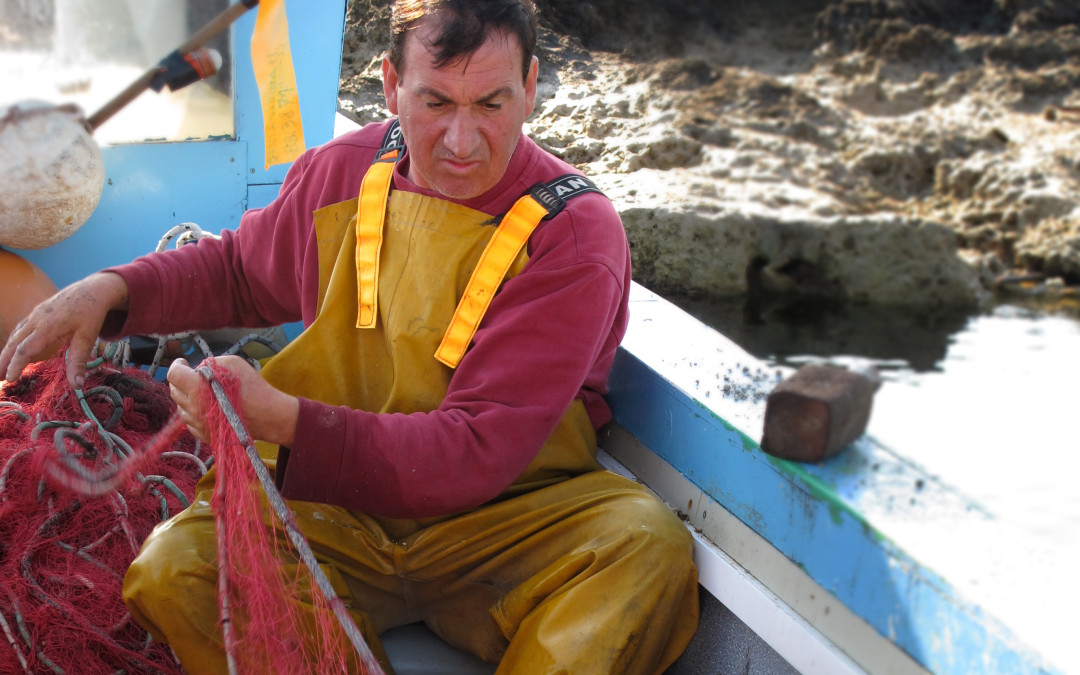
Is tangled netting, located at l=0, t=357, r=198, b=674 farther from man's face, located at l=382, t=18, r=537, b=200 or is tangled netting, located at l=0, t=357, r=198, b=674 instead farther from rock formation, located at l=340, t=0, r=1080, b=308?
rock formation, located at l=340, t=0, r=1080, b=308

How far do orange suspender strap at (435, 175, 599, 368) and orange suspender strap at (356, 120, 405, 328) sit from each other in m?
0.19

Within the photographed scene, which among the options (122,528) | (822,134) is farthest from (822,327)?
(822,134)

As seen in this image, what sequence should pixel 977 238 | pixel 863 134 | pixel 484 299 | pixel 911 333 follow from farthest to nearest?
pixel 863 134
pixel 977 238
pixel 911 333
pixel 484 299

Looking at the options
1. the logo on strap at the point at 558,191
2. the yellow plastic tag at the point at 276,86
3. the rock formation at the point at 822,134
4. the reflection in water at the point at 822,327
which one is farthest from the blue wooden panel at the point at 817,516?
the rock formation at the point at 822,134

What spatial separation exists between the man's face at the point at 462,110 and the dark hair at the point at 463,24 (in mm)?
16

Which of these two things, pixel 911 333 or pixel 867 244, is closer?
pixel 911 333

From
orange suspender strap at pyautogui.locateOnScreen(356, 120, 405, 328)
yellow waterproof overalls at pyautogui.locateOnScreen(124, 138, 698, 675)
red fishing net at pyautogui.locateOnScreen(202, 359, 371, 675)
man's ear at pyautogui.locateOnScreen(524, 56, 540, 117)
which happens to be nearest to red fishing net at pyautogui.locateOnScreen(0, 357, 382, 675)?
red fishing net at pyautogui.locateOnScreen(202, 359, 371, 675)

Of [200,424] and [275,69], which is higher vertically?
[275,69]

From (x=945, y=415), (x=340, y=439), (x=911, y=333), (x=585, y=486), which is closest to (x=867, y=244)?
(x=911, y=333)

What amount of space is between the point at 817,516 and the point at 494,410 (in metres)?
0.57

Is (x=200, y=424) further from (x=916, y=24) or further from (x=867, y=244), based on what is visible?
(x=916, y=24)

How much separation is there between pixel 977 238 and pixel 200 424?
5.60 m

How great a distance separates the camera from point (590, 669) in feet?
4.78

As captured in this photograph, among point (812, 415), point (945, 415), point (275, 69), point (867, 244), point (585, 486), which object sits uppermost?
point (275, 69)
